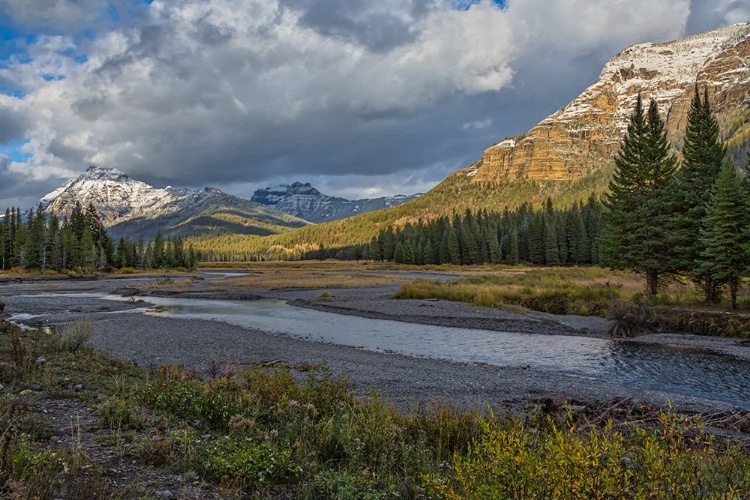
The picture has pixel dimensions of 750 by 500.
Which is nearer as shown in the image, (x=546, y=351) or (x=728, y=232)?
(x=546, y=351)

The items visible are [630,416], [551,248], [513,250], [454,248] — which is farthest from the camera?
[454,248]

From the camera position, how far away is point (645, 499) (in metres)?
3.38

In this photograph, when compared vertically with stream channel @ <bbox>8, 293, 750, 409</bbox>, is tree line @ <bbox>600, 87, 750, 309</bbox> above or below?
above

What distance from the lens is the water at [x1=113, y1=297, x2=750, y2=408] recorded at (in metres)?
16.4

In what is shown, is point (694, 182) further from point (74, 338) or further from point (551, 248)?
point (551, 248)

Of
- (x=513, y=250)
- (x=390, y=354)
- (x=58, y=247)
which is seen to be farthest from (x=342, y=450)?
(x=513, y=250)

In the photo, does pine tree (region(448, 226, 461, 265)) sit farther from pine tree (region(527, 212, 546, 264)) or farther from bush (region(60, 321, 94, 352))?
bush (region(60, 321, 94, 352))

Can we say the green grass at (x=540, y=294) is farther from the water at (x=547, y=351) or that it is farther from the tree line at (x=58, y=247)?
the tree line at (x=58, y=247)

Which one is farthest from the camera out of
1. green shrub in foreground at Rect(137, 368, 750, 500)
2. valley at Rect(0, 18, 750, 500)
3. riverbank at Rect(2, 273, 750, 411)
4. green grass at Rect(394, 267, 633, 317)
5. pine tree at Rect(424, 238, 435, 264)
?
pine tree at Rect(424, 238, 435, 264)

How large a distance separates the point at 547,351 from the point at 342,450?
17668mm

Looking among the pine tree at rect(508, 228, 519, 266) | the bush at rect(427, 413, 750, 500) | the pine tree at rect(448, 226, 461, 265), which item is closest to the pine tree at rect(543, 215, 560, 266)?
the pine tree at rect(508, 228, 519, 266)

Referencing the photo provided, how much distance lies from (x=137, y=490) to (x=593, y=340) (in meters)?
25.2

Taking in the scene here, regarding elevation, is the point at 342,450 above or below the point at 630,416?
above

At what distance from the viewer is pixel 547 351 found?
2239cm
